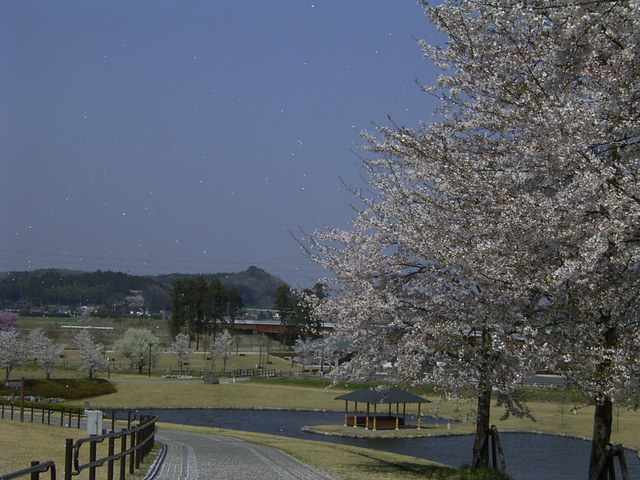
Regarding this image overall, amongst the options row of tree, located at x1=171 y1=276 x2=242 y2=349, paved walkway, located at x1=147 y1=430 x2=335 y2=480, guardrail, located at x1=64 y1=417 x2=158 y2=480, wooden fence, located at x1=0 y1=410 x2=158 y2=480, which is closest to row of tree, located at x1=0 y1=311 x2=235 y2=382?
row of tree, located at x1=171 y1=276 x2=242 y2=349

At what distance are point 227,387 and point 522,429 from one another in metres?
29.9

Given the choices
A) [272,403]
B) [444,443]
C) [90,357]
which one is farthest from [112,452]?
[90,357]

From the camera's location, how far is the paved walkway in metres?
15.2

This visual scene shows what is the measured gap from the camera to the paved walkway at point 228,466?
15.2 metres

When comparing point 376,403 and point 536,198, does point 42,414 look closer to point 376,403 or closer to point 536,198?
point 376,403

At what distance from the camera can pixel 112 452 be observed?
1246cm

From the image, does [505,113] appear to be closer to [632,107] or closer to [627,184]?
[632,107]

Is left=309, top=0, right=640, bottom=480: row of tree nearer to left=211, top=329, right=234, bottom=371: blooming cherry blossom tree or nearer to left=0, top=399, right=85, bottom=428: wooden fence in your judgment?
left=0, top=399, right=85, bottom=428: wooden fence

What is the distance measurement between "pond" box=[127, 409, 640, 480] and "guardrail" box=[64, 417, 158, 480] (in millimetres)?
14653

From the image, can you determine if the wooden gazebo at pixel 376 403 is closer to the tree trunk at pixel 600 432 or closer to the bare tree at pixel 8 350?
the tree trunk at pixel 600 432

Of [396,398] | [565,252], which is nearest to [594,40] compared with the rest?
[565,252]

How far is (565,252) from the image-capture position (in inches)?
382

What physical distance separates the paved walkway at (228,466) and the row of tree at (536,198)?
12.7 ft

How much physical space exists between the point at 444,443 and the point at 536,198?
116 feet
